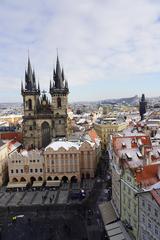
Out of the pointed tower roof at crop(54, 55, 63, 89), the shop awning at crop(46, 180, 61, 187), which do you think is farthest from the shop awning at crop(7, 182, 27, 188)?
the pointed tower roof at crop(54, 55, 63, 89)

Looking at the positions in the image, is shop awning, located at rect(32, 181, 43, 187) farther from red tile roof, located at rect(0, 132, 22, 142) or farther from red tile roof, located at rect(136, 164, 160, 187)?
red tile roof, located at rect(136, 164, 160, 187)

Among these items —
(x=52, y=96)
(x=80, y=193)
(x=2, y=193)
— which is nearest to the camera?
(x=80, y=193)

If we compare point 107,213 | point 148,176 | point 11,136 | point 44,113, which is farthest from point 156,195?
point 11,136

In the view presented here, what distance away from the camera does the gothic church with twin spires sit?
142 metres

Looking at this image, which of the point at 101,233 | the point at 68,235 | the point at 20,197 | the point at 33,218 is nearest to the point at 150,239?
the point at 101,233

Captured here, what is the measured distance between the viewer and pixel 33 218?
85375mm

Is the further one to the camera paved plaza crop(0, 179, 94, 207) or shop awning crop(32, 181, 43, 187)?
shop awning crop(32, 181, 43, 187)

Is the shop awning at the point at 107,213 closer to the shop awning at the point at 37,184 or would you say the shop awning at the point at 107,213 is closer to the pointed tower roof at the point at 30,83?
the shop awning at the point at 37,184

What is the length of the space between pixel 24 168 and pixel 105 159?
3997 centimetres

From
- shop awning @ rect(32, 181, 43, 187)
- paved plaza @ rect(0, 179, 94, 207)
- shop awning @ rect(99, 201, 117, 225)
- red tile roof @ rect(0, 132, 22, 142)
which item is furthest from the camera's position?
red tile roof @ rect(0, 132, 22, 142)

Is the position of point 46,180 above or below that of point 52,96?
below

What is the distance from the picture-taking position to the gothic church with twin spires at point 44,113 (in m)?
142

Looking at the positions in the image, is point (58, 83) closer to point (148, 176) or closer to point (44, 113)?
point (44, 113)

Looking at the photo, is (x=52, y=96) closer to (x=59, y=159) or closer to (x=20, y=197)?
(x=59, y=159)
